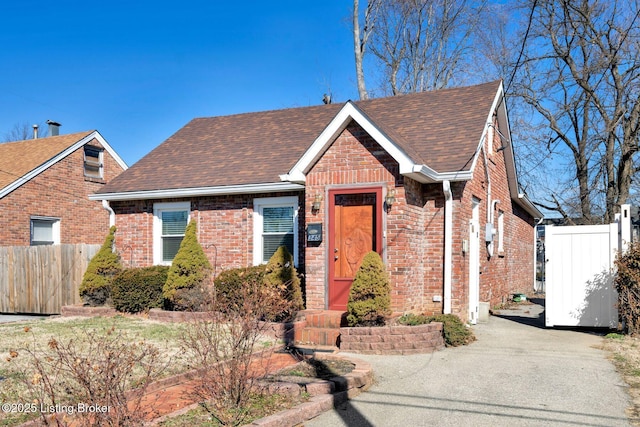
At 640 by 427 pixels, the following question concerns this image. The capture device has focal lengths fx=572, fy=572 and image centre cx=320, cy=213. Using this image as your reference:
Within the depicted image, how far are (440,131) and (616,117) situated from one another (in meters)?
11.3

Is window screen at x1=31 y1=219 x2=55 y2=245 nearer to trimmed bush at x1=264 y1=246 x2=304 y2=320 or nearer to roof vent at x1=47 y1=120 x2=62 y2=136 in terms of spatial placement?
roof vent at x1=47 y1=120 x2=62 y2=136

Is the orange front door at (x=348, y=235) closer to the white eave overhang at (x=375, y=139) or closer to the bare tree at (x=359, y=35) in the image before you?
the white eave overhang at (x=375, y=139)

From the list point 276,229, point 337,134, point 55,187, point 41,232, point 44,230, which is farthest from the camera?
point 55,187

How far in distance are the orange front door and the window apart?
1535 centimetres

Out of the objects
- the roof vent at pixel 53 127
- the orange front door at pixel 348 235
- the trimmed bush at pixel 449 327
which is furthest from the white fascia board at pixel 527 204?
the roof vent at pixel 53 127

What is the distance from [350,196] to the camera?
11227mm

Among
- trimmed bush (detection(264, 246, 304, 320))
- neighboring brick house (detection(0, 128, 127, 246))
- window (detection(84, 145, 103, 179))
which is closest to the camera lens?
trimmed bush (detection(264, 246, 304, 320))

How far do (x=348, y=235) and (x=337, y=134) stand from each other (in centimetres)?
198

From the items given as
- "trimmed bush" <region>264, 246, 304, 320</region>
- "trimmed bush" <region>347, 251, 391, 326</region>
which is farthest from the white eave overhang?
"trimmed bush" <region>347, 251, 391, 326</region>

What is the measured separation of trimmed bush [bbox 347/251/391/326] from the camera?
9531mm

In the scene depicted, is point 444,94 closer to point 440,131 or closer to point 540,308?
point 440,131

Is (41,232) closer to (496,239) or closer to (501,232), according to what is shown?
(496,239)

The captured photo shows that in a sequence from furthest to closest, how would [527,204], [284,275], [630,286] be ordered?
[527,204], [284,275], [630,286]

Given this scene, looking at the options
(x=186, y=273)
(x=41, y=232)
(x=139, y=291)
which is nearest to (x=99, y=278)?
(x=139, y=291)
